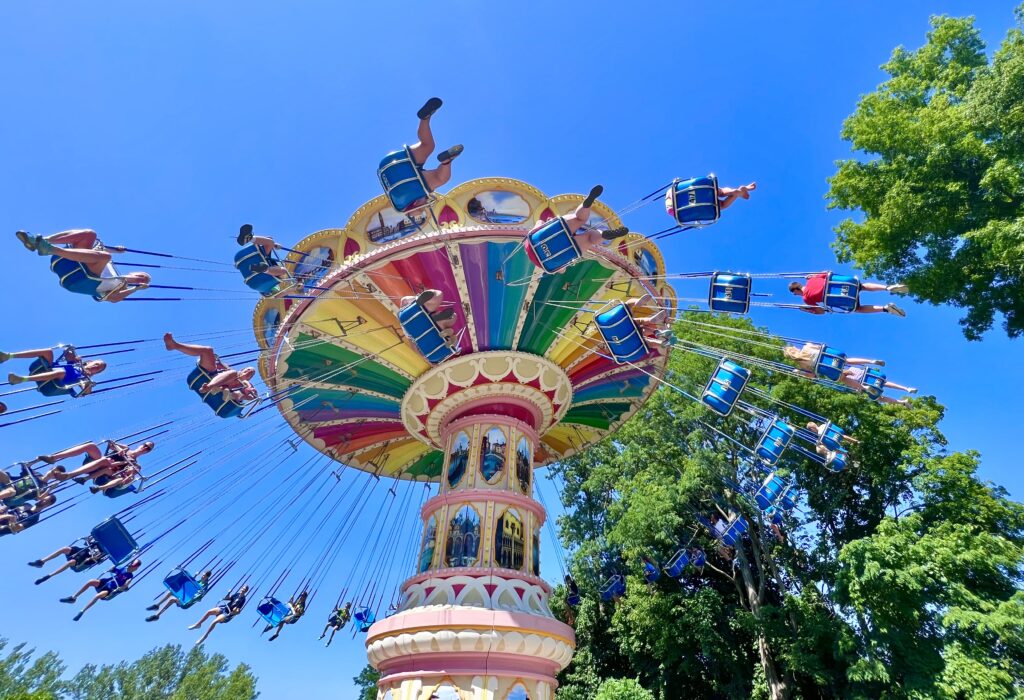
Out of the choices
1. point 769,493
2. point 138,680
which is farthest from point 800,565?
point 138,680

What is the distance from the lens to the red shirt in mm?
9930

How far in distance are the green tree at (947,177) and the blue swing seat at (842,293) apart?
3.45m

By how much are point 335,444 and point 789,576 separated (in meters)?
14.6

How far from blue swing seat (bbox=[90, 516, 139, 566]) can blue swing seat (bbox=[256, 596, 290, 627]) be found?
3.91 m

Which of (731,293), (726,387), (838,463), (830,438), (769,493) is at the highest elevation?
(731,293)

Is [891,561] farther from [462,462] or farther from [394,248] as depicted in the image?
[394,248]

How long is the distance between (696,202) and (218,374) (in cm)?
858

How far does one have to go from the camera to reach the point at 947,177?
13047 mm

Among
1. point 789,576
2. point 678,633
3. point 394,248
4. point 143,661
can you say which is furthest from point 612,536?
point 143,661

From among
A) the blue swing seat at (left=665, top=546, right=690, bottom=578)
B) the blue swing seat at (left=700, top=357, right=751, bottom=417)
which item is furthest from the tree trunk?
the blue swing seat at (left=700, top=357, right=751, bottom=417)

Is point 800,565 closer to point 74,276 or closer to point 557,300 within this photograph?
point 557,300

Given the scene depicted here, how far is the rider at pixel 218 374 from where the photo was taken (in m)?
10.6

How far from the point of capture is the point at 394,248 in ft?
36.5

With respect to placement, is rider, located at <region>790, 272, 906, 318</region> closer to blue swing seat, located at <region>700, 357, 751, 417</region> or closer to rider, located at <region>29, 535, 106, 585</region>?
blue swing seat, located at <region>700, 357, 751, 417</region>
